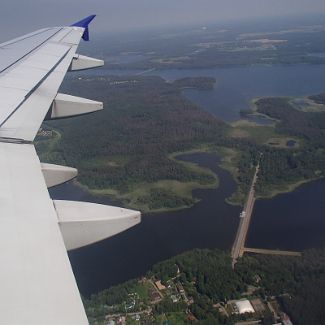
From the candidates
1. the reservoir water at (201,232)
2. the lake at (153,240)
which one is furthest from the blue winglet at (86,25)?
the reservoir water at (201,232)

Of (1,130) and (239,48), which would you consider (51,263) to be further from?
(239,48)

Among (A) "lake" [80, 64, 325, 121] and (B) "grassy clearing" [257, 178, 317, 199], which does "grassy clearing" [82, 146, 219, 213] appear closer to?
(B) "grassy clearing" [257, 178, 317, 199]

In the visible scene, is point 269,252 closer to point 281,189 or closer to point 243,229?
point 243,229

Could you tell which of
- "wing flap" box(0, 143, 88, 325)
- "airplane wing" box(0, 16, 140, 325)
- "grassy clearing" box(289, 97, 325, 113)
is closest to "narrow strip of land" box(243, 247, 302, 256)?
"airplane wing" box(0, 16, 140, 325)

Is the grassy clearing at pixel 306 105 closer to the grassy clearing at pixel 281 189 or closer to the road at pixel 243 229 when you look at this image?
the grassy clearing at pixel 281 189

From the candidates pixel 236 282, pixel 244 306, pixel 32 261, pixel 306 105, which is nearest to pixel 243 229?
pixel 236 282

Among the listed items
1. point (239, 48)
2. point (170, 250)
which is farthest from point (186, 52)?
point (170, 250)
